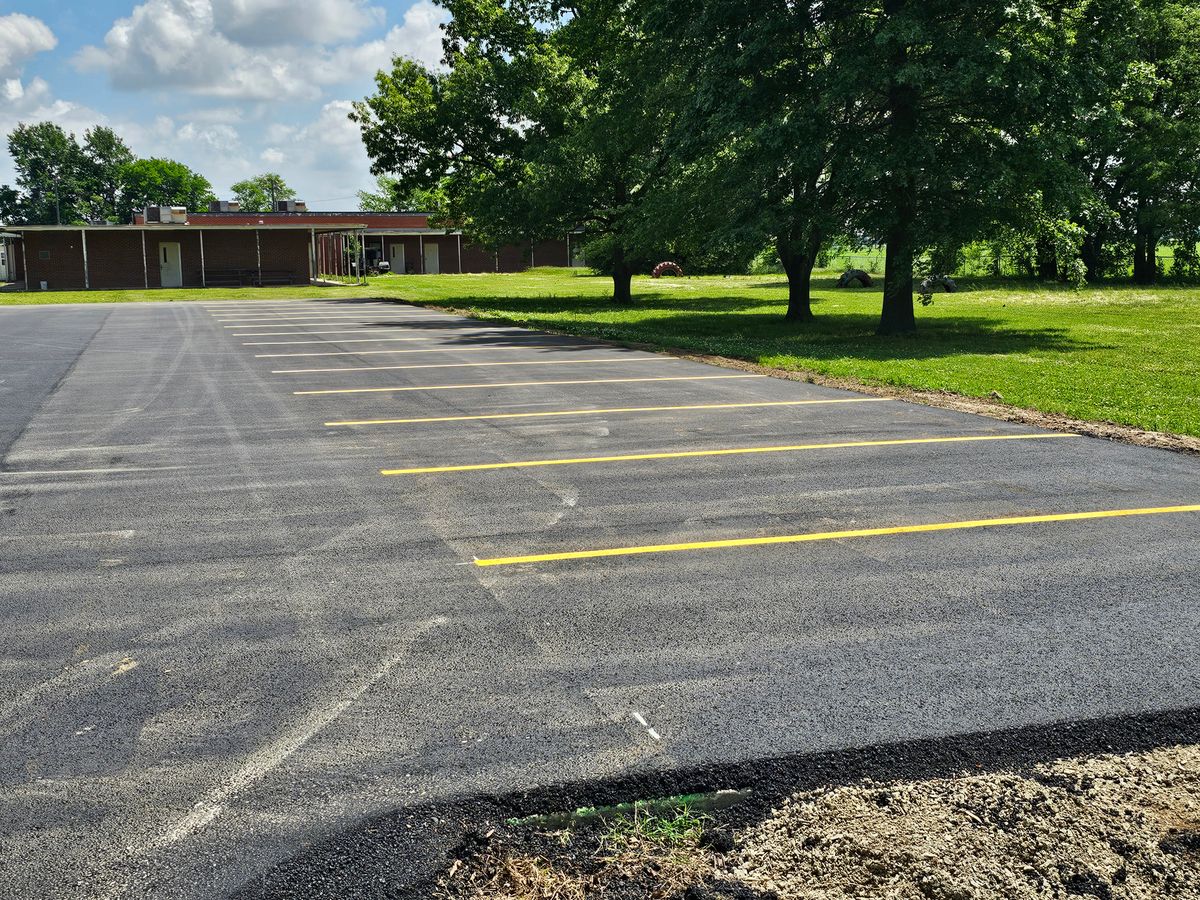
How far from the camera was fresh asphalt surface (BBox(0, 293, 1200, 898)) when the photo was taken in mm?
3930

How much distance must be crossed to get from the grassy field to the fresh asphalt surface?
3510 millimetres

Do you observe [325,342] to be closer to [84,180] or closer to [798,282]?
[798,282]

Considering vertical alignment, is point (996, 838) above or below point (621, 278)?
below

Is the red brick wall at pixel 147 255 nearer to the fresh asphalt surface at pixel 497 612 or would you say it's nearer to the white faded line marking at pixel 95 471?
the fresh asphalt surface at pixel 497 612

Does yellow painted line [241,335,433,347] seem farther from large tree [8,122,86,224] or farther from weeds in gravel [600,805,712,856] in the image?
large tree [8,122,86,224]

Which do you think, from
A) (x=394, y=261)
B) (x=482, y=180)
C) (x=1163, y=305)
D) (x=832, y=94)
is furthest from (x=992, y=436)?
(x=394, y=261)

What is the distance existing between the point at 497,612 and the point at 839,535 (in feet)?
8.61

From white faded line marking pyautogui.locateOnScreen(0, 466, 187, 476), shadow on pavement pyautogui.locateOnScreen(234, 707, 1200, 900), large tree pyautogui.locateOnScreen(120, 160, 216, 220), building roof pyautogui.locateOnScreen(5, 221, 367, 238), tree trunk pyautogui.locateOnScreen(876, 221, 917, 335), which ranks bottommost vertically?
shadow on pavement pyautogui.locateOnScreen(234, 707, 1200, 900)

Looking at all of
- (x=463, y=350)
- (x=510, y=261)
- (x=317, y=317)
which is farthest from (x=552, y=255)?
(x=463, y=350)

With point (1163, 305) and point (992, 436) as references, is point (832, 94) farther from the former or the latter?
point (1163, 305)

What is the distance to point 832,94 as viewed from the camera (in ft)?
65.8

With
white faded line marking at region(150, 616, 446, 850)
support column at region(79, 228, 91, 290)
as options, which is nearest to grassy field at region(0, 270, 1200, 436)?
support column at region(79, 228, 91, 290)

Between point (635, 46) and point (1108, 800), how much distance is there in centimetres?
2640

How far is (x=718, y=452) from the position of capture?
9.85 meters
